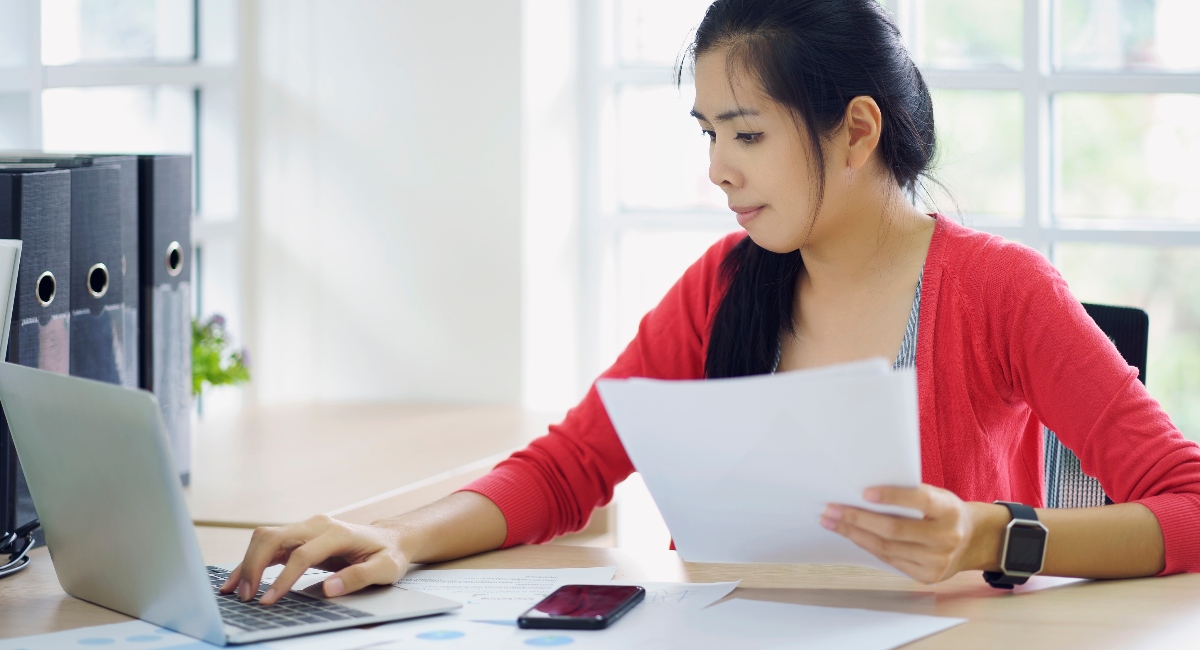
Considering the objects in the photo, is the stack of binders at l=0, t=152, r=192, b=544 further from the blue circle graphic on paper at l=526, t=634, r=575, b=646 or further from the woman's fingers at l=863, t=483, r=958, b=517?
the woman's fingers at l=863, t=483, r=958, b=517

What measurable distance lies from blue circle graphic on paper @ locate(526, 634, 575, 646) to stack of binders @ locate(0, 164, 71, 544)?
1.89 feet

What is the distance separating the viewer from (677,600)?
3.30ft

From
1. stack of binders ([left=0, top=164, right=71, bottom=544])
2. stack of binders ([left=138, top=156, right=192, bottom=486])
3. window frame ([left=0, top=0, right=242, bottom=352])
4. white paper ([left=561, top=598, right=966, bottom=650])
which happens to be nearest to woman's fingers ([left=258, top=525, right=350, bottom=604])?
white paper ([left=561, top=598, right=966, bottom=650])

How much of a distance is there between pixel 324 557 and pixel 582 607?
0.22 m

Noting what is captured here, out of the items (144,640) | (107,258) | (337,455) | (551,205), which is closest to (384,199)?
(551,205)

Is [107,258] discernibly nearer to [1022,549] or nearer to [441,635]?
[441,635]

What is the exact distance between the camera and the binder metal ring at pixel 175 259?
1.58 meters

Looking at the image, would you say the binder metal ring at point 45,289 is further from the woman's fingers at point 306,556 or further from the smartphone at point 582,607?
the smartphone at point 582,607

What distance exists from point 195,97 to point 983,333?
5.56ft

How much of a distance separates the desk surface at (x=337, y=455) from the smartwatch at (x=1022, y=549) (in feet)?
2.60

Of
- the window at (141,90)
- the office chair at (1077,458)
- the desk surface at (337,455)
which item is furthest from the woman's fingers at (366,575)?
the window at (141,90)

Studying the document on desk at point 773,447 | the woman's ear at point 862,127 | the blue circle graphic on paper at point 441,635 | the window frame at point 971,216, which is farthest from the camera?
the window frame at point 971,216

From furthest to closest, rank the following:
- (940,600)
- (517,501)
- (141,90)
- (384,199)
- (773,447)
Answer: (384,199) → (141,90) → (517,501) → (940,600) → (773,447)

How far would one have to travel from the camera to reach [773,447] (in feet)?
2.83
